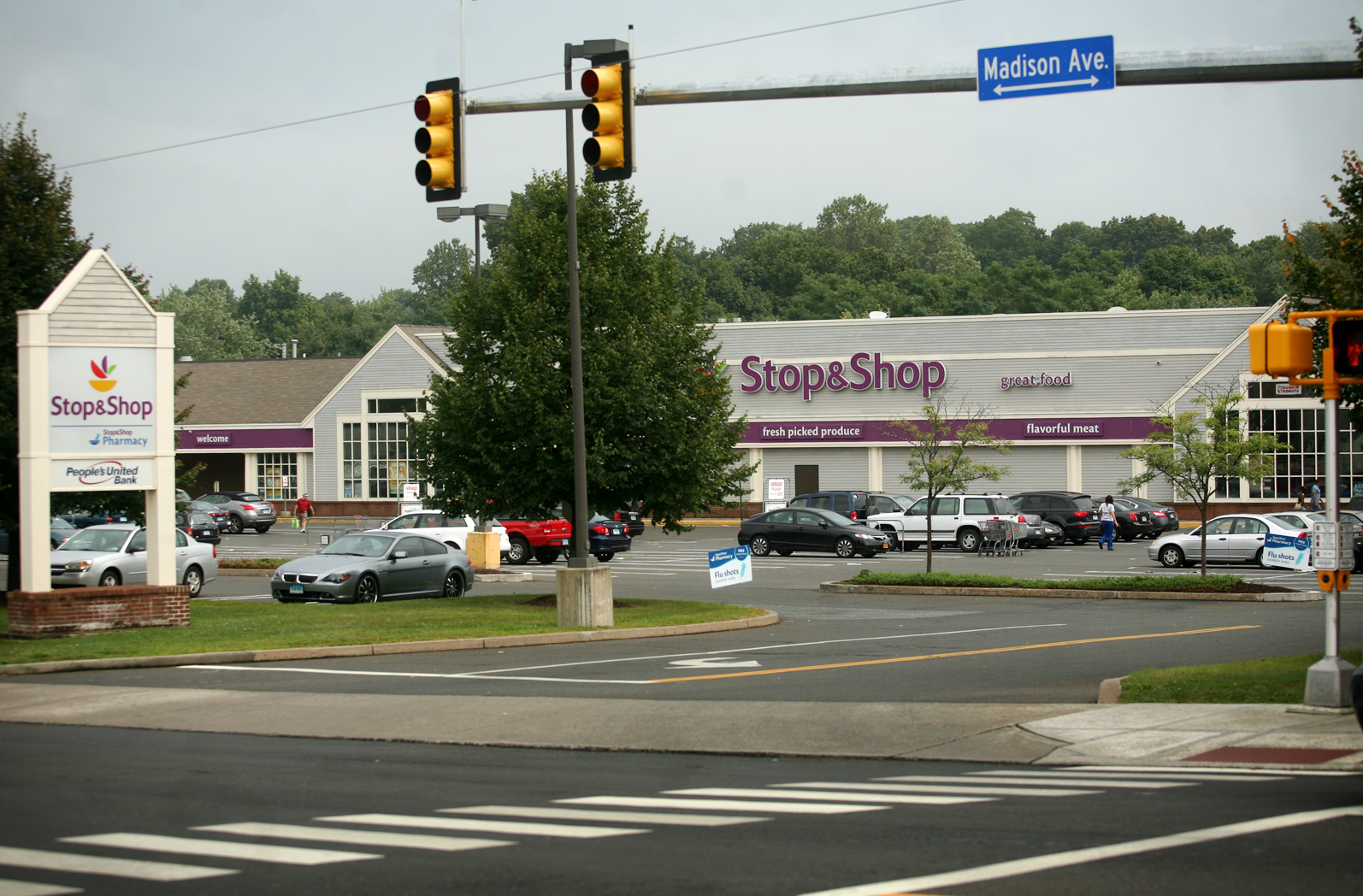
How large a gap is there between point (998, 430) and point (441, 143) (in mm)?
46048

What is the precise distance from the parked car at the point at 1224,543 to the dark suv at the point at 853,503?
→ 12118 millimetres

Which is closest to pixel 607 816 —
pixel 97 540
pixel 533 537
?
pixel 97 540

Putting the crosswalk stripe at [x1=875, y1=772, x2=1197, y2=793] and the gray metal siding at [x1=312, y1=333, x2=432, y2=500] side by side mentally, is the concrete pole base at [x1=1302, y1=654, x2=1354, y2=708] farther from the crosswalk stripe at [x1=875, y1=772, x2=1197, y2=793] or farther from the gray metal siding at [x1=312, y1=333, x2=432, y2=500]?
the gray metal siding at [x1=312, y1=333, x2=432, y2=500]

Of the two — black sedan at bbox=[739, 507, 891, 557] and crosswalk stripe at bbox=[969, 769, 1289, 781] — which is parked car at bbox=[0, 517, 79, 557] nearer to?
black sedan at bbox=[739, 507, 891, 557]

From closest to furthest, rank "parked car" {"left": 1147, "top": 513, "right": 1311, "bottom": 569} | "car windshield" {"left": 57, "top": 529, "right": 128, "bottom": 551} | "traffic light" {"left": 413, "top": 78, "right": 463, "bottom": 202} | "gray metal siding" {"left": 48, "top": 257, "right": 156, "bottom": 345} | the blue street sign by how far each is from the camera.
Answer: the blue street sign < "traffic light" {"left": 413, "top": 78, "right": 463, "bottom": 202} < "gray metal siding" {"left": 48, "top": 257, "right": 156, "bottom": 345} < "car windshield" {"left": 57, "top": 529, "right": 128, "bottom": 551} < "parked car" {"left": 1147, "top": 513, "right": 1311, "bottom": 569}

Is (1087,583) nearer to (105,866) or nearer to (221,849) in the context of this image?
(221,849)

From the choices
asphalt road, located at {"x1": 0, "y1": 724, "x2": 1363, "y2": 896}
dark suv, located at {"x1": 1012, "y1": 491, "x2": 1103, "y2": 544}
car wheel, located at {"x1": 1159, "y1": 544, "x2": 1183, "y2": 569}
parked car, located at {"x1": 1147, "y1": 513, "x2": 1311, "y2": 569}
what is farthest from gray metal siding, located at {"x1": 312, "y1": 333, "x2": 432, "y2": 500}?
asphalt road, located at {"x1": 0, "y1": 724, "x2": 1363, "y2": 896}

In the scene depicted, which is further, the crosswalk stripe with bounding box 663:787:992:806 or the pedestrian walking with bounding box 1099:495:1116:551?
the pedestrian walking with bounding box 1099:495:1116:551

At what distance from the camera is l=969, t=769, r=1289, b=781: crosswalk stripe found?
903 cm

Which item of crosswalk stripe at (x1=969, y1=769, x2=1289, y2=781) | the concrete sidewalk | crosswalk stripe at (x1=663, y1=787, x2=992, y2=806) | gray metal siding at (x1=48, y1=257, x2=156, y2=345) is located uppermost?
gray metal siding at (x1=48, y1=257, x2=156, y2=345)

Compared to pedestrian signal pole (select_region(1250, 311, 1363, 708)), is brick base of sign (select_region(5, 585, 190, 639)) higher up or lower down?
lower down

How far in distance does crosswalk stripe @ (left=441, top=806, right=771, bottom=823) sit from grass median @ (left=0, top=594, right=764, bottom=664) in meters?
9.80

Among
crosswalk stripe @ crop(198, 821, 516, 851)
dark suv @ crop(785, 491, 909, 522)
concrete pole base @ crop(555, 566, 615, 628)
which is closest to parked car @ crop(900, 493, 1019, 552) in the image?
dark suv @ crop(785, 491, 909, 522)

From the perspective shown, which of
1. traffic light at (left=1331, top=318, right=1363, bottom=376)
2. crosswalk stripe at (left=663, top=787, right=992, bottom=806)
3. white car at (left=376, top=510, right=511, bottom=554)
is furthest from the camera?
white car at (left=376, top=510, right=511, bottom=554)
